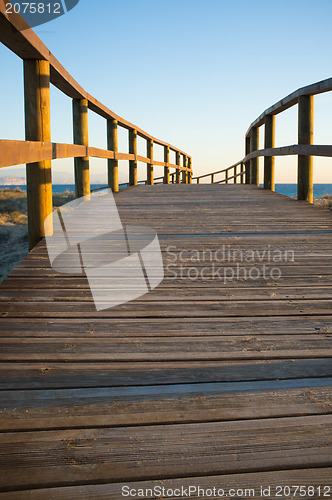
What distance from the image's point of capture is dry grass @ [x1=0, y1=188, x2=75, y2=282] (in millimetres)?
11113

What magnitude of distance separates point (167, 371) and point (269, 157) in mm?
5182

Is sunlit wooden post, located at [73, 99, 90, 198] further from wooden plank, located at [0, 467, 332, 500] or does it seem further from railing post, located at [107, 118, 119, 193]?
wooden plank, located at [0, 467, 332, 500]

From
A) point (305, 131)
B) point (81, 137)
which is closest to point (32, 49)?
point (81, 137)

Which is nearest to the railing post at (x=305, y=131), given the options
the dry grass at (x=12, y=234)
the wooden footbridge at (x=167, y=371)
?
the wooden footbridge at (x=167, y=371)

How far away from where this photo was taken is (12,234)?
14789mm

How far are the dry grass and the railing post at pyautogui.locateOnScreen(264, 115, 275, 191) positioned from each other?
581 cm

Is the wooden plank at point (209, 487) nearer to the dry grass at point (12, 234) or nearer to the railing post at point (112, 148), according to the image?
the railing post at point (112, 148)

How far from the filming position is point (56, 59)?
121 inches

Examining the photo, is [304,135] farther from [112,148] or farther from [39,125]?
[39,125]

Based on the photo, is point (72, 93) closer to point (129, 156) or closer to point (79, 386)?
point (129, 156)

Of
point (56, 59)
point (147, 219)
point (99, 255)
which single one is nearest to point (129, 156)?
point (147, 219)

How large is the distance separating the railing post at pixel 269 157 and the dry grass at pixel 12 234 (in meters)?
5.81

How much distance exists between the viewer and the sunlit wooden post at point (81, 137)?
169 inches

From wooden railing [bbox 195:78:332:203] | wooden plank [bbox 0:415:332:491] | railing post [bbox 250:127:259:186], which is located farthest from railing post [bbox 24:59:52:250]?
railing post [bbox 250:127:259:186]
